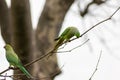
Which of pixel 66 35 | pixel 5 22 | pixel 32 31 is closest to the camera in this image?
pixel 66 35

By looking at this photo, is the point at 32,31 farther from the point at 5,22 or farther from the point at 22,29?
the point at 5,22

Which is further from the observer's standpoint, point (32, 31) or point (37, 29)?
point (37, 29)

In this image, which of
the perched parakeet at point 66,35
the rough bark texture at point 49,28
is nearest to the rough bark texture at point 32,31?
the rough bark texture at point 49,28

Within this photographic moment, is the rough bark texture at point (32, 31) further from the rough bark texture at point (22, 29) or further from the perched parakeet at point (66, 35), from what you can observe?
the perched parakeet at point (66, 35)

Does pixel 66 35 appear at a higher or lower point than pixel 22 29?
higher

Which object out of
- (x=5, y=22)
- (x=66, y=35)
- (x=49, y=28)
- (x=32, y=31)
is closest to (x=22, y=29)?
(x=32, y=31)

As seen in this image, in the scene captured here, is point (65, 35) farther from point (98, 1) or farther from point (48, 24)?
point (98, 1)

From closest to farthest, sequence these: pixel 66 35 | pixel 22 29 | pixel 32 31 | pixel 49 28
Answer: pixel 66 35 → pixel 22 29 → pixel 32 31 → pixel 49 28

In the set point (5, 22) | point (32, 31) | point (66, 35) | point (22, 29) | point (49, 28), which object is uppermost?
point (66, 35)
